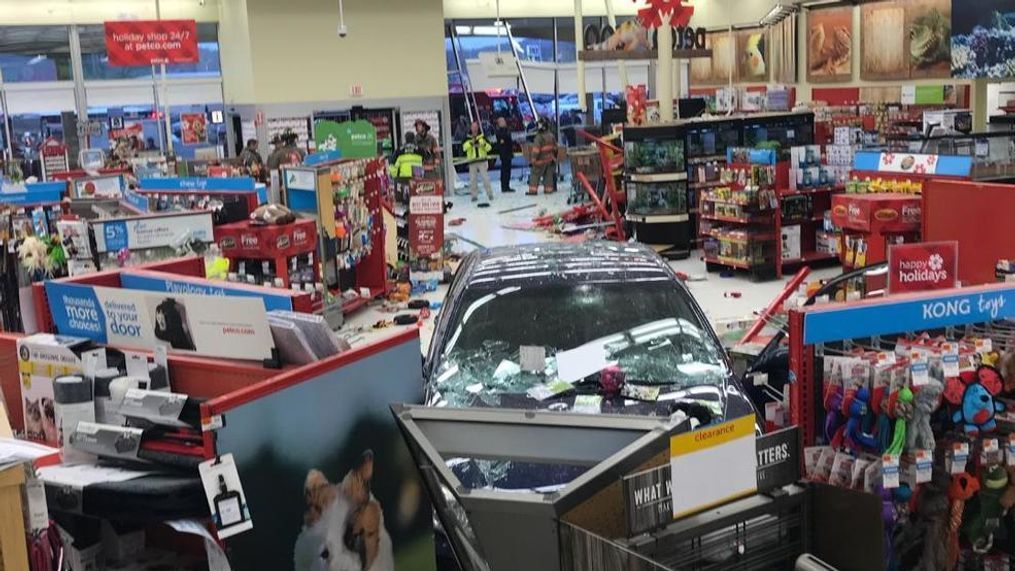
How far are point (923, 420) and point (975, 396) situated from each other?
20 centimetres

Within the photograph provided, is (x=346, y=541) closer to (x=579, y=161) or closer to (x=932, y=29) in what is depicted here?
(x=579, y=161)

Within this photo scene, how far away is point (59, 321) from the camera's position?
3.85 m

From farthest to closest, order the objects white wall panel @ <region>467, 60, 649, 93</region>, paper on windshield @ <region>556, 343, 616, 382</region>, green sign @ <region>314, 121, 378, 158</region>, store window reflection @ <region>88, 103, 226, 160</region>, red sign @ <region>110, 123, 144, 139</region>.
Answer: white wall panel @ <region>467, 60, 649, 93</region> < store window reflection @ <region>88, 103, 226, 160</region> < red sign @ <region>110, 123, 144, 139</region> < green sign @ <region>314, 121, 378, 158</region> < paper on windshield @ <region>556, 343, 616, 382</region>

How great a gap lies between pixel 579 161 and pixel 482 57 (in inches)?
169

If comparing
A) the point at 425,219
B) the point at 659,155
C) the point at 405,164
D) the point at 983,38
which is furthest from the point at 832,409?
the point at 983,38

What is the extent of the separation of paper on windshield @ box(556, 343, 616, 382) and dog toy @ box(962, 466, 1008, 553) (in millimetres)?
1613

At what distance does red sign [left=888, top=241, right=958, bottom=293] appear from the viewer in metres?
4.37

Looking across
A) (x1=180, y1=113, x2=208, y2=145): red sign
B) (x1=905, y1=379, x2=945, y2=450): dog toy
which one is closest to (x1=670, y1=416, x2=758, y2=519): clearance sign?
(x1=905, y1=379, x2=945, y2=450): dog toy

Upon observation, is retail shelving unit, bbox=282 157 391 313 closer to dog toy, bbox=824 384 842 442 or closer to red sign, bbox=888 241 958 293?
red sign, bbox=888 241 958 293

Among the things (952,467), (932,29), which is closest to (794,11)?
(932,29)

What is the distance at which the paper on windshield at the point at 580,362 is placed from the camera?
181 inches

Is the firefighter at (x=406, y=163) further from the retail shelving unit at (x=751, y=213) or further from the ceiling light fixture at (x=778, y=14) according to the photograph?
the ceiling light fixture at (x=778, y=14)

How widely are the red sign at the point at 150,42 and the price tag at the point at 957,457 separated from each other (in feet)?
56.6

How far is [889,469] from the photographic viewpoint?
11.1 ft
